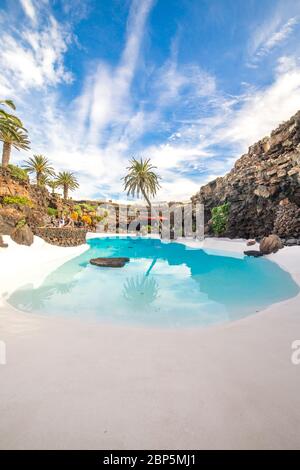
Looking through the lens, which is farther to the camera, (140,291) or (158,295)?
(140,291)

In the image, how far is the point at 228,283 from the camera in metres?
7.54

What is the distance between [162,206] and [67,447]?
40039 millimetres

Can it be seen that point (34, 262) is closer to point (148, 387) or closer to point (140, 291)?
point (140, 291)

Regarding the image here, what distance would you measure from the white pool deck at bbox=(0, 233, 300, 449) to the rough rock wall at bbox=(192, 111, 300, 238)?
50.9 ft

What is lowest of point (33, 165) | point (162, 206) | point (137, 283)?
point (137, 283)

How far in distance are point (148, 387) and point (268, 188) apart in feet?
65.4

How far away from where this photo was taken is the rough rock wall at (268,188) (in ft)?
50.3

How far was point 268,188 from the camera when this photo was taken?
17.5m

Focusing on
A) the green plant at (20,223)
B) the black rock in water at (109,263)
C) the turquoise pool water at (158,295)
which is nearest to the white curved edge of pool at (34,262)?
the turquoise pool water at (158,295)

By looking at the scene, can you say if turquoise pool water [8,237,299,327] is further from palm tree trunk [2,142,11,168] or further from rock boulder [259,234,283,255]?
palm tree trunk [2,142,11,168]

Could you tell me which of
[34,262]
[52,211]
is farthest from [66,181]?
[34,262]

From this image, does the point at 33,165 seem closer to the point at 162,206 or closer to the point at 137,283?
the point at 162,206

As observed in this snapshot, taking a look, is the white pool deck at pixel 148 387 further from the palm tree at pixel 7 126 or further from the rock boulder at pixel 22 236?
the palm tree at pixel 7 126

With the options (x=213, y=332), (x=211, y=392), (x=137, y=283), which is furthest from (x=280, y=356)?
(x=137, y=283)
